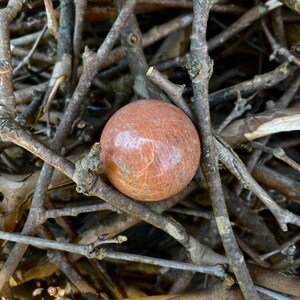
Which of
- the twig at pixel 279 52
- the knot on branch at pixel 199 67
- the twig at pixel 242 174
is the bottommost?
the twig at pixel 242 174

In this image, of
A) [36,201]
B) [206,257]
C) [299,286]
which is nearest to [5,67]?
[36,201]

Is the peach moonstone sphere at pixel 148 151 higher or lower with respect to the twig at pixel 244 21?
lower

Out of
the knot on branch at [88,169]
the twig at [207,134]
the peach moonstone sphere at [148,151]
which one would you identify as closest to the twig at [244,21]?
the twig at [207,134]

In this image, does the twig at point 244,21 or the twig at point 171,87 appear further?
the twig at point 244,21

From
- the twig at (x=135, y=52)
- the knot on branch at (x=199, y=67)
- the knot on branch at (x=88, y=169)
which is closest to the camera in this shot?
the knot on branch at (x=88, y=169)

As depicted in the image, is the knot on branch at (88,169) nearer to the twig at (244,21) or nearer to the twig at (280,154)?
the twig at (280,154)

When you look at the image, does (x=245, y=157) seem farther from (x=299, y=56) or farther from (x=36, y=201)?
(x=36, y=201)

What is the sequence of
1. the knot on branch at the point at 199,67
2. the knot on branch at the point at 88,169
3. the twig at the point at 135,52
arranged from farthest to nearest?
the twig at the point at 135,52 < the knot on branch at the point at 199,67 < the knot on branch at the point at 88,169
